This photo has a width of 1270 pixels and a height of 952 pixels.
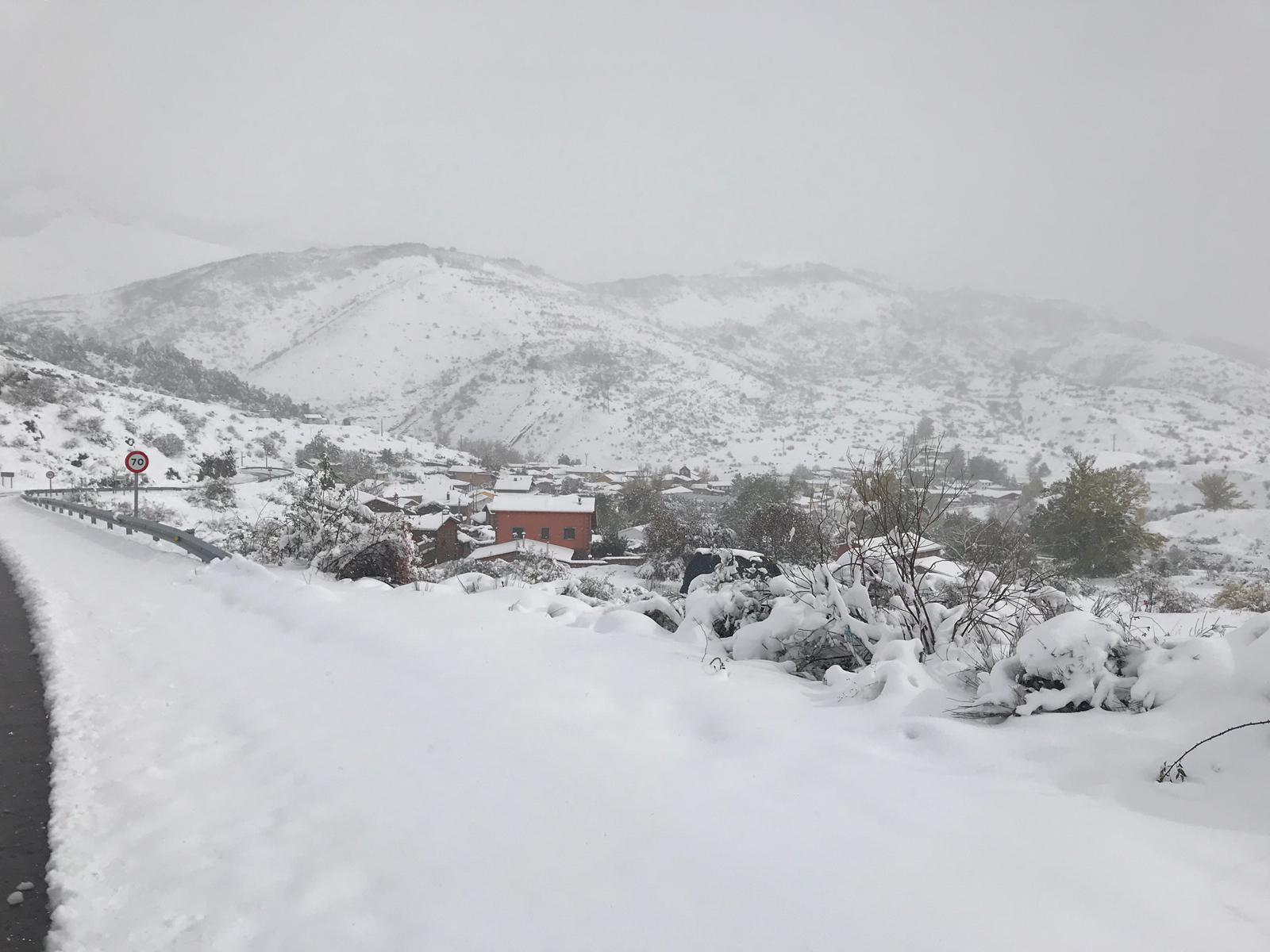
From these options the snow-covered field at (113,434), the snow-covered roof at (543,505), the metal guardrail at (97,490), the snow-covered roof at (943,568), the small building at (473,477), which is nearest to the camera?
the snow-covered roof at (943,568)

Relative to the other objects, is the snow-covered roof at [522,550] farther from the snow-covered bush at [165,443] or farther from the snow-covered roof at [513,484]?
the snow-covered bush at [165,443]

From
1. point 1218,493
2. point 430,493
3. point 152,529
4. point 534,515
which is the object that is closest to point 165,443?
point 430,493

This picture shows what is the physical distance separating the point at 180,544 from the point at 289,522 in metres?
→ 1.92

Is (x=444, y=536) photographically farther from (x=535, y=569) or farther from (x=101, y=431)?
(x=101, y=431)

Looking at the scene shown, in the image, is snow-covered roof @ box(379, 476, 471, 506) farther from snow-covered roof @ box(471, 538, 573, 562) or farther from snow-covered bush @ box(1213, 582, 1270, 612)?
snow-covered bush @ box(1213, 582, 1270, 612)

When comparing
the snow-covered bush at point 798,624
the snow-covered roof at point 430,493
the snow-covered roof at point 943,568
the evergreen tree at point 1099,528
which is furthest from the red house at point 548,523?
the snow-covered roof at point 943,568

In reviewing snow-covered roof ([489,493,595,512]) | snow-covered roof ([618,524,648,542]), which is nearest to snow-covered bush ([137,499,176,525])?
snow-covered roof ([489,493,595,512])

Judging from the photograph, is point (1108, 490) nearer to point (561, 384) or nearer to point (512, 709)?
point (512, 709)

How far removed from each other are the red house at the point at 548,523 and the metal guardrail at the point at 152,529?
23.9 m

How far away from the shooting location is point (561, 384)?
6033 inches

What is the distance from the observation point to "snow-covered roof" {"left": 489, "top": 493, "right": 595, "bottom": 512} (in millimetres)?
45156

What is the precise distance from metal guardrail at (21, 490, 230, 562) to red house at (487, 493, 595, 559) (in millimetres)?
23912

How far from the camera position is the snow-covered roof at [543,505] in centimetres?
4516

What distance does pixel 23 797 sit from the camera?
3.77 meters
